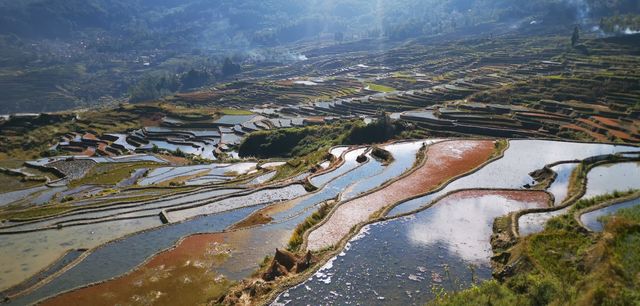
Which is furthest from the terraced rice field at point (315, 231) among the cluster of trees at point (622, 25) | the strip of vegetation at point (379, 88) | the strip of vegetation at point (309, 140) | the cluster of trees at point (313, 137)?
the cluster of trees at point (622, 25)

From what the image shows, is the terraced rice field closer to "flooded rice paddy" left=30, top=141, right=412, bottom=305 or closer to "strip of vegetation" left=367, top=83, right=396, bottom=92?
"flooded rice paddy" left=30, top=141, right=412, bottom=305

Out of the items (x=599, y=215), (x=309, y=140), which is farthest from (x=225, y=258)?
(x=309, y=140)

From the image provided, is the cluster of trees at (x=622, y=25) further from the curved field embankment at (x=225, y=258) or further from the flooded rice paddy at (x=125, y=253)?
the flooded rice paddy at (x=125, y=253)

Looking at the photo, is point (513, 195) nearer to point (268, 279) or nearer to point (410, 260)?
point (410, 260)

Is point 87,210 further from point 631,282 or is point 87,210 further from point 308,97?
point 308,97

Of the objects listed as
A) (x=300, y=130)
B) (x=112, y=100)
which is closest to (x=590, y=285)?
(x=300, y=130)

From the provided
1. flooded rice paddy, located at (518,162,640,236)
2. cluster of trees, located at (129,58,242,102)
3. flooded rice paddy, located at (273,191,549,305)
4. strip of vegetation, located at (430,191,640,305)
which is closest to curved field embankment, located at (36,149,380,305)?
flooded rice paddy, located at (273,191,549,305)
